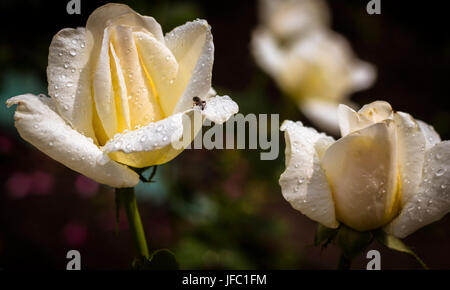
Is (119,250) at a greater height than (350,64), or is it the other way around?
(350,64)

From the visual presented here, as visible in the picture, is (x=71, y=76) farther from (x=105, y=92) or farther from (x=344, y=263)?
(x=344, y=263)

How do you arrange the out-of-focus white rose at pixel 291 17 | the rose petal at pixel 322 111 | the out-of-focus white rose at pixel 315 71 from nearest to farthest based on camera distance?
1. the rose petal at pixel 322 111
2. the out-of-focus white rose at pixel 315 71
3. the out-of-focus white rose at pixel 291 17

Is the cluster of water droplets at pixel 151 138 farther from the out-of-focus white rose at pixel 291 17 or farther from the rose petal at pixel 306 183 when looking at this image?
the out-of-focus white rose at pixel 291 17

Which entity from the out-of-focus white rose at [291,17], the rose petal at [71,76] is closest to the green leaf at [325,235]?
the rose petal at [71,76]

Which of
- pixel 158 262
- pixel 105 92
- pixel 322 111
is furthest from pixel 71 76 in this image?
pixel 322 111

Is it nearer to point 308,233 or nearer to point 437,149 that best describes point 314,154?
point 437,149

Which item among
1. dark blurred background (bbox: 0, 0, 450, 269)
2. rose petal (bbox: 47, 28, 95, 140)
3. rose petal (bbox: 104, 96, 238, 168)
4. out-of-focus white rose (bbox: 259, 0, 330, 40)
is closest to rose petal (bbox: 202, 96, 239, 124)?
rose petal (bbox: 104, 96, 238, 168)
